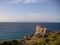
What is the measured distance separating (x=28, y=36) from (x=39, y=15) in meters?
0.42

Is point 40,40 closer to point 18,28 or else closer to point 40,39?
point 40,39

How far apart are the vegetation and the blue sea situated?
75 millimetres

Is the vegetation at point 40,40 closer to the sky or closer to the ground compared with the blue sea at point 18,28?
closer to the ground

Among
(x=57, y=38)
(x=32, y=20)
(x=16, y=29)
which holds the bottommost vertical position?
(x=57, y=38)

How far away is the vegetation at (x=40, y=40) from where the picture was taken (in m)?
2.25

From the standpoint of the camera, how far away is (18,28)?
2.35 meters

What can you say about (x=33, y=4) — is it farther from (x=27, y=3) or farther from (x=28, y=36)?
(x=28, y=36)

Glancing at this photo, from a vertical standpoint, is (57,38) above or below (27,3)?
below

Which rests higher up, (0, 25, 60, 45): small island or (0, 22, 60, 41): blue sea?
(0, 22, 60, 41): blue sea

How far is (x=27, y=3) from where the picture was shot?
2.36 metres

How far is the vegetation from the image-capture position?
2.25m

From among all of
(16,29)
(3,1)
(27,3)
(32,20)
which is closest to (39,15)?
(32,20)

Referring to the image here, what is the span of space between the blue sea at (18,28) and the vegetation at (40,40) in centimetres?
7

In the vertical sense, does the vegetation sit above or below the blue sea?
below
